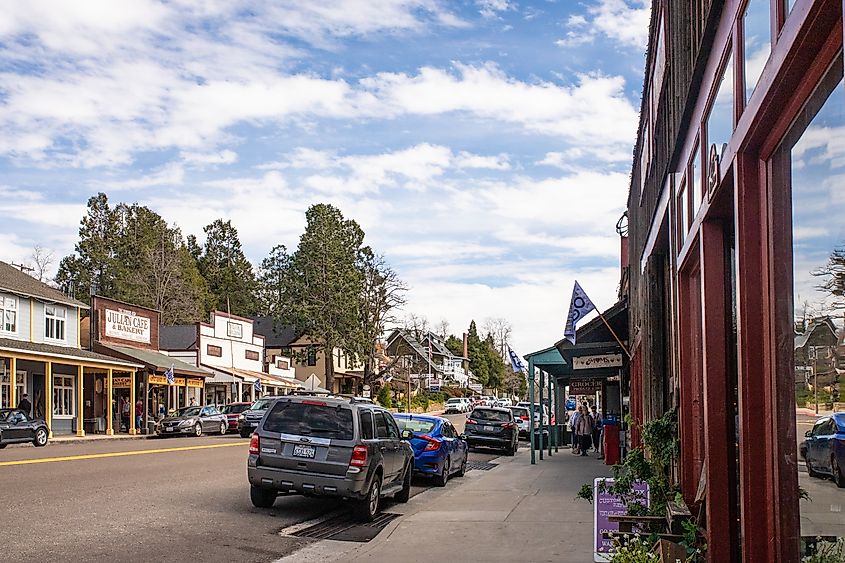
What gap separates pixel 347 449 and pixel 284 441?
3.14 ft

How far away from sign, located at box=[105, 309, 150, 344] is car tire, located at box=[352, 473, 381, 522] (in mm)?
36643

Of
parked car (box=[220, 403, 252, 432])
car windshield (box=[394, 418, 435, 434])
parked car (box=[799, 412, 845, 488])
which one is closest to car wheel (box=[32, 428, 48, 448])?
parked car (box=[220, 403, 252, 432])

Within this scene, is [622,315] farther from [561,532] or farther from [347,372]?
[347,372]

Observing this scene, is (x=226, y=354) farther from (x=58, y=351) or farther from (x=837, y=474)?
(x=837, y=474)

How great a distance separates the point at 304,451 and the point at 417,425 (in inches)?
338

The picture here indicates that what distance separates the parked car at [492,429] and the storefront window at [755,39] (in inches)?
1162

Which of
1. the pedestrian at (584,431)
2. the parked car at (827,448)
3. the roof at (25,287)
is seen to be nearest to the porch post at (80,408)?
the roof at (25,287)

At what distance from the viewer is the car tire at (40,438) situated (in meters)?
33.5

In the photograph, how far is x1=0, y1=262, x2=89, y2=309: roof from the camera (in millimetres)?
40062

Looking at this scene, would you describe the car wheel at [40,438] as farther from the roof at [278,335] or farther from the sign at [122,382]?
the roof at [278,335]

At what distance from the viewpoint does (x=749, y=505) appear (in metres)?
4.66

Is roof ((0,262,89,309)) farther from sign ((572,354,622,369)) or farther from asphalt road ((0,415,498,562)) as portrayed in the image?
sign ((572,354,622,369))

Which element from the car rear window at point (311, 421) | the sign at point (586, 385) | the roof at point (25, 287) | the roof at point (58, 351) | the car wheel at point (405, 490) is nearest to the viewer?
the car rear window at point (311, 421)

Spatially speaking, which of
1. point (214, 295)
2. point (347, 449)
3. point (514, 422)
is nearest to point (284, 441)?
point (347, 449)
